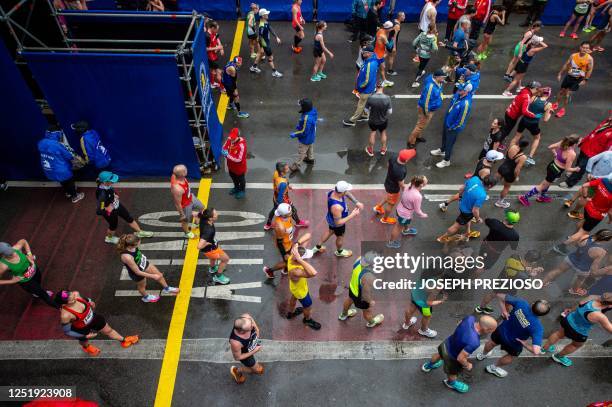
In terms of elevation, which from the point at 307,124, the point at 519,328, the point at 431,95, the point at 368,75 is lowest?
the point at 519,328

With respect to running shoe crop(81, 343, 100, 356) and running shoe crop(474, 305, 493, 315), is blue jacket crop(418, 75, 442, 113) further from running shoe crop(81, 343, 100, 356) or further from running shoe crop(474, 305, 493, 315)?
running shoe crop(81, 343, 100, 356)

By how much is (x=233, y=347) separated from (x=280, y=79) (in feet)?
30.7

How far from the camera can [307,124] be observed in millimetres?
8672

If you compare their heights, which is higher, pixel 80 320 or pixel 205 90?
pixel 205 90

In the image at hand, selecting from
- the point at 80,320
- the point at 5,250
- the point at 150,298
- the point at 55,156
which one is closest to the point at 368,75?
the point at 150,298

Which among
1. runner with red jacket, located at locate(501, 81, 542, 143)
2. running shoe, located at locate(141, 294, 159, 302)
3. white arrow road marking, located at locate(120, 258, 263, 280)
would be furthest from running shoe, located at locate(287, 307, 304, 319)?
runner with red jacket, located at locate(501, 81, 542, 143)

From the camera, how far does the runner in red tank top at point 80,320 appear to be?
546 centimetres

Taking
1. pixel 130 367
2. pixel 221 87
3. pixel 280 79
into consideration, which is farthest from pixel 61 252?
pixel 280 79

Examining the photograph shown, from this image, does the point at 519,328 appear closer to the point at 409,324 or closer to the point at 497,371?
the point at 497,371

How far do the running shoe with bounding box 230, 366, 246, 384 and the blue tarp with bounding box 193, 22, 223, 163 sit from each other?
5080 millimetres

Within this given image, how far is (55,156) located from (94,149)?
2.33ft

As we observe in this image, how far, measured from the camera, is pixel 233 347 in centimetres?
520

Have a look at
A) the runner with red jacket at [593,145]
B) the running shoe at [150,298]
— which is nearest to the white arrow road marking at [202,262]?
the running shoe at [150,298]

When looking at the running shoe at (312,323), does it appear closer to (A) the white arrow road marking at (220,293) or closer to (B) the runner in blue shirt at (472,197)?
(A) the white arrow road marking at (220,293)
